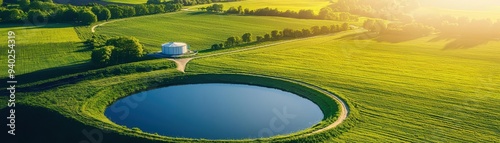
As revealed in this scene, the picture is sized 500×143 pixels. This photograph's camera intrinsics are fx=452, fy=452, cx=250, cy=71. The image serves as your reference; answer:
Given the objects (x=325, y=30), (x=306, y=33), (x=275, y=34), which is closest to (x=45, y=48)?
(x=275, y=34)

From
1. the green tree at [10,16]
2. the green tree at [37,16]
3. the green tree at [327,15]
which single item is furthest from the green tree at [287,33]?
the green tree at [10,16]

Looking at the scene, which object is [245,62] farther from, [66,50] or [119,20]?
[119,20]

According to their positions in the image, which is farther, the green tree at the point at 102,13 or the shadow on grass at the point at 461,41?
the green tree at the point at 102,13

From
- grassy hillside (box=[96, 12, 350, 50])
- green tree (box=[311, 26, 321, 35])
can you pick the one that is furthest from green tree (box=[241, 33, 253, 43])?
green tree (box=[311, 26, 321, 35])

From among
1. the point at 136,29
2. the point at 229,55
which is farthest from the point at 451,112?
the point at 136,29

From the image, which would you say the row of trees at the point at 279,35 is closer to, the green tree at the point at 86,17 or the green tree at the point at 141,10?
the green tree at the point at 86,17

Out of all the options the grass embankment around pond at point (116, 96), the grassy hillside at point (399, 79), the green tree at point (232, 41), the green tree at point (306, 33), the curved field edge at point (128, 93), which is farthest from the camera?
the green tree at point (306, 33)

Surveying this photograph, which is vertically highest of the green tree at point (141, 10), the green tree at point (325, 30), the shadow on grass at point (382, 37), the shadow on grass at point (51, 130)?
the green tree at point (141, 10)
